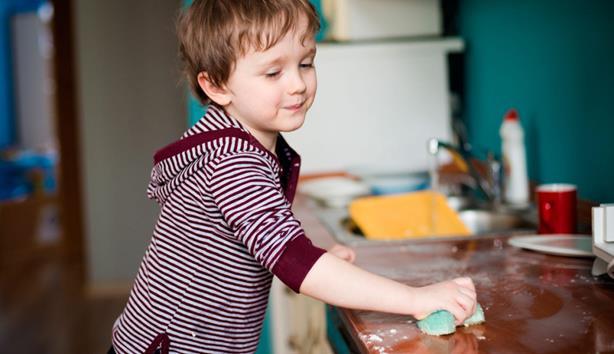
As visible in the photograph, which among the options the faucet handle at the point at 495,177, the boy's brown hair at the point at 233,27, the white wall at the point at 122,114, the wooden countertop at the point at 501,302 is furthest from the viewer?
the white wall at the point at 122,114

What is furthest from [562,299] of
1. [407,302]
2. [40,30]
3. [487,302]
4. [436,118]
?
[40,30]

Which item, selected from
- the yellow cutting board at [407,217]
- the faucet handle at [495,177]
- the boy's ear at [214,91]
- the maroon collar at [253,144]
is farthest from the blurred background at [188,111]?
the boy's ear at [214,91]

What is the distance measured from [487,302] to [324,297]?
273 millimetres

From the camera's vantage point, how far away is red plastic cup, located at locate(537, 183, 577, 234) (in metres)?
1.64

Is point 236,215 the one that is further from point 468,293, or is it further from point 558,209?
point 558,209

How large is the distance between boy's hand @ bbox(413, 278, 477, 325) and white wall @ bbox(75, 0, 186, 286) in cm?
414

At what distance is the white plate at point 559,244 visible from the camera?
57.2 inches

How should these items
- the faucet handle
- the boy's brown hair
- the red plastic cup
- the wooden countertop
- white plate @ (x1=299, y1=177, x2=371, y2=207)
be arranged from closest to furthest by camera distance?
the wooden countertop → the boy's brown hair → the red plastic cup → the faucet handle → white plate @ (x1=299, y1=177, x2=371, y2=207)

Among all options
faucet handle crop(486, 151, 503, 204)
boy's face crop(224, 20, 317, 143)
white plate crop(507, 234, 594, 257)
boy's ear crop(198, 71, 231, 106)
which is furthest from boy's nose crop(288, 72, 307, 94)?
faucet handle crop(486, 151, 503, 204)

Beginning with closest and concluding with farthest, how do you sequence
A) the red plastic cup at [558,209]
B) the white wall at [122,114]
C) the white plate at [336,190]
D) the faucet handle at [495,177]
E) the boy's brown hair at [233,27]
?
the boy's brown hair at [233,27] → the red plastic cup at [558,209] → the faucet handle at [495,177] → the white plate at [336,190] → the white wall at [122,114]

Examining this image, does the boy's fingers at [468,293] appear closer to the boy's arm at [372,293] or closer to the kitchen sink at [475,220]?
the boy's arm at [372,293]

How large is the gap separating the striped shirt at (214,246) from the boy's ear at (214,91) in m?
0.02

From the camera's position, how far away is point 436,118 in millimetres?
2820

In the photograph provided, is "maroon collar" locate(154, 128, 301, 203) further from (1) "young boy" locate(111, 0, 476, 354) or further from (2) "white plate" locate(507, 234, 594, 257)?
(2) "white plate" locate(507, 234, 594, 257)
